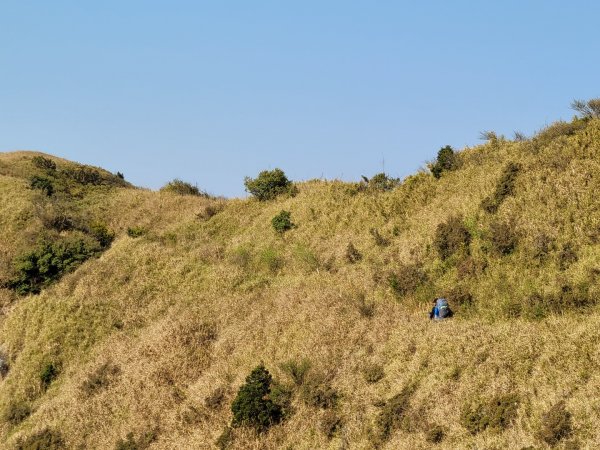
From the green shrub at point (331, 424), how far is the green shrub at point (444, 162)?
20.2 meters

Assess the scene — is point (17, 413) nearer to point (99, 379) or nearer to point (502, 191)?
point (99, 379)

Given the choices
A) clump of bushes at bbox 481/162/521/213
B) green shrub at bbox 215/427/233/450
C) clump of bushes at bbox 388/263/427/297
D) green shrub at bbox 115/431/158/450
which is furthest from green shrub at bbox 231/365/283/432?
clump of bushes at bbox 481/162/521/213

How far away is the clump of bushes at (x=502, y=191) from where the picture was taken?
28.3 metres

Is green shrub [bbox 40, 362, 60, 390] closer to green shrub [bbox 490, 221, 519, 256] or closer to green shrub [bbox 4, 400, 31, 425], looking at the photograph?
green shrub [bbox 4, 400, 31, 425]

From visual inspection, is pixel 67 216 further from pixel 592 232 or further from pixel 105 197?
pixel 592 232

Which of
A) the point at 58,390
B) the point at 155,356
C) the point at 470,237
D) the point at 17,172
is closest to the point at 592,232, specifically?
the point at 470,237

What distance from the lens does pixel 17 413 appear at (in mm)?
29250

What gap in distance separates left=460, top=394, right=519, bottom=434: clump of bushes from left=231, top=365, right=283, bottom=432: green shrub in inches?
281

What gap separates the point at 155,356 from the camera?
2844cm

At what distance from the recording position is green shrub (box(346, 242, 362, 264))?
32.0 metres

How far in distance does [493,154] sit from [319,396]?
2019cm

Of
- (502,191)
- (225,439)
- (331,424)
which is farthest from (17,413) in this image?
(502,191)

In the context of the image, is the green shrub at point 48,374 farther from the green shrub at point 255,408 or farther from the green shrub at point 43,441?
the green shrub at point 255,408

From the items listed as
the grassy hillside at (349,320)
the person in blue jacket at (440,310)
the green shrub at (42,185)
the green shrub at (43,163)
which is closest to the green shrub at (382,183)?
the grassy hillside at (349,320)
